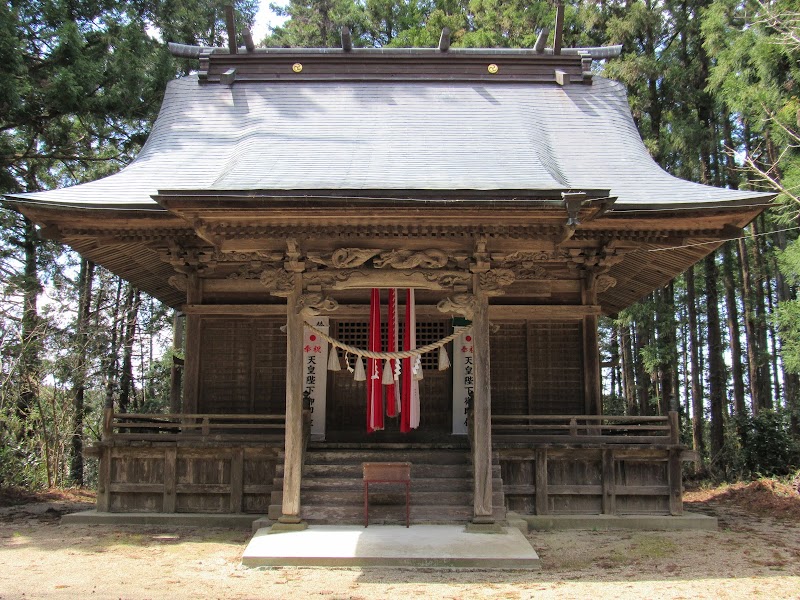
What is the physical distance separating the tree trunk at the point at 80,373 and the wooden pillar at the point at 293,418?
9.05 metres

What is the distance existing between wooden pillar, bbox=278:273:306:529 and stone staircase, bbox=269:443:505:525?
332mm

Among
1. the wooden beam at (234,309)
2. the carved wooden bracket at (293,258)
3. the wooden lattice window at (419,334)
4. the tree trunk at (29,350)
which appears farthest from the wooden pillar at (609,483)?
the tree trunk at (29,350)

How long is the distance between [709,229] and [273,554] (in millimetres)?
6470

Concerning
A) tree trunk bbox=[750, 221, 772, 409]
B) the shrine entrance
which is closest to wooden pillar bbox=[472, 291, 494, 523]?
the shrine entrance

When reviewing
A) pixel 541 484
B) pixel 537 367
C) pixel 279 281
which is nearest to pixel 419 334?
pixel 537 367

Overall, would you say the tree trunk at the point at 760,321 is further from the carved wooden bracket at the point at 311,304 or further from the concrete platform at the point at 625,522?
the carved wooden bracket at the point at 311,304

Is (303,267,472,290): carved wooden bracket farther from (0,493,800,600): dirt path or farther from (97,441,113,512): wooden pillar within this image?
(97,441,113,512): wooden pillar

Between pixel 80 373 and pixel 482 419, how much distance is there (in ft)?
38.3

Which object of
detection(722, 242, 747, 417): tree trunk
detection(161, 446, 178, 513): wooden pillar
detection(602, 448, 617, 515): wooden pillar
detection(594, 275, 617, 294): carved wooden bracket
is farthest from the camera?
detection(722, 242, 747, 417): tree trunk

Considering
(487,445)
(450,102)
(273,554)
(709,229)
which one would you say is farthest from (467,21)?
(273,554)

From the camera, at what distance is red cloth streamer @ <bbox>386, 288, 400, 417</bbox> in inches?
335

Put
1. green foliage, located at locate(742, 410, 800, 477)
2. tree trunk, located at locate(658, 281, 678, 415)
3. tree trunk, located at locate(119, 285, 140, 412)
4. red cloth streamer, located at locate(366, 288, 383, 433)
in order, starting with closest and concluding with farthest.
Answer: red cloth streamer, located at locate(366, 288, 383, 433)
green foliage, located at locate(742, 410, 800, 477)
tree trunk, located at locate(658, 281, 678, 415)
tree trunk, located at locate(119, 285, 140, 412)

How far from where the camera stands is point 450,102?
1200 cm

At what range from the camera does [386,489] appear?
8.16 metres
